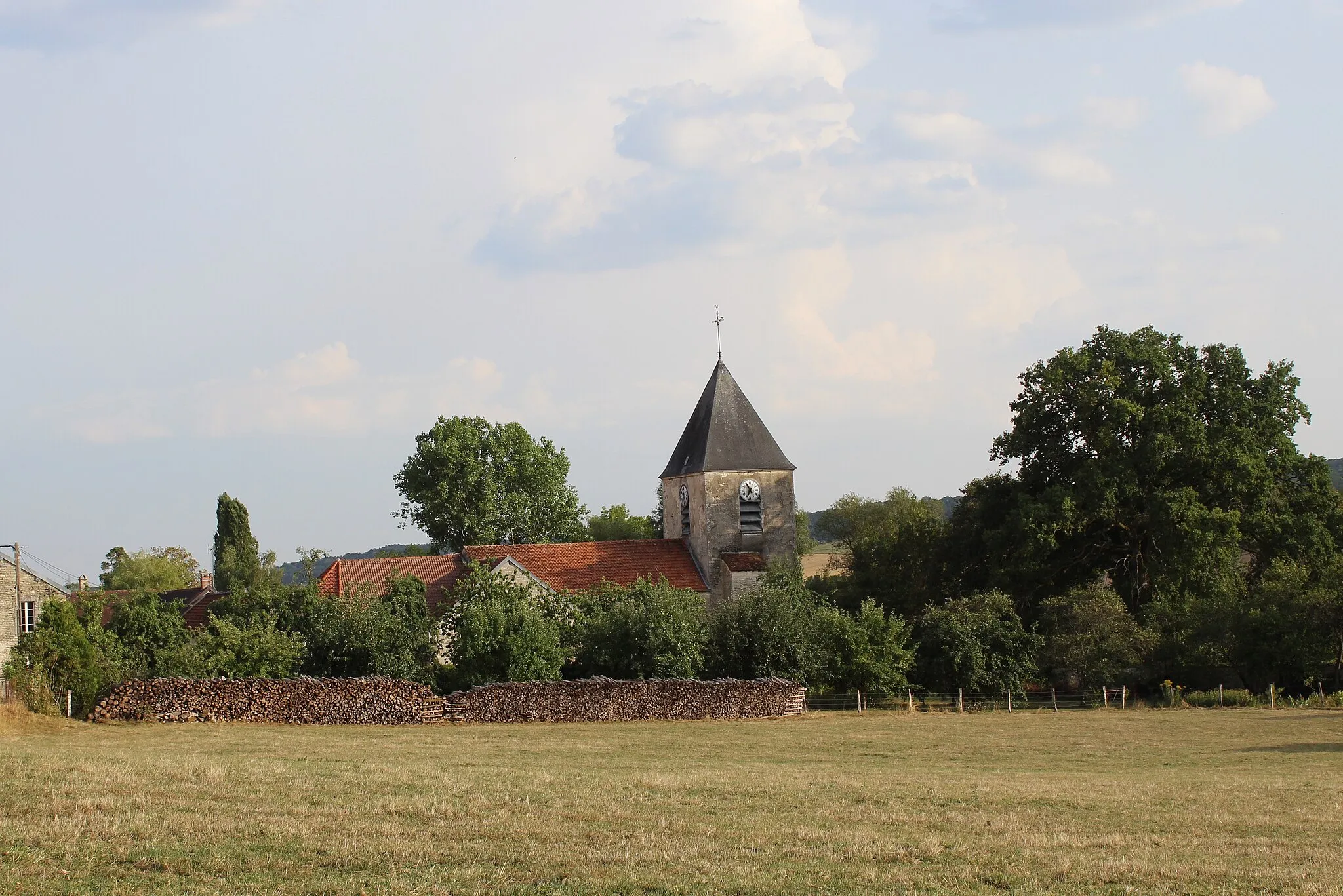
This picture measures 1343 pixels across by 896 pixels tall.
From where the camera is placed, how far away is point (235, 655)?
37625 mm

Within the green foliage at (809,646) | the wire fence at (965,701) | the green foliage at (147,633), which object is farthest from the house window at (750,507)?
the green foliage at (147,633)

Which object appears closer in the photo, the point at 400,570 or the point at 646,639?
the point at 646,639

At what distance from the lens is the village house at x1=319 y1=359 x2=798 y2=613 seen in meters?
52.2

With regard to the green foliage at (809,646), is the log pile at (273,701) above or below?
below

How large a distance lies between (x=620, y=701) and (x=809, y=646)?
673 centimetres

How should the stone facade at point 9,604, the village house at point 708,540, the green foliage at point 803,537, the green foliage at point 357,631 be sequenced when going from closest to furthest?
the green foliage at point 357,631
the stone facade at point 9,604
the village house at point 708,540
the green foliage at point 803,537

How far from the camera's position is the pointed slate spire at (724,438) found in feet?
178

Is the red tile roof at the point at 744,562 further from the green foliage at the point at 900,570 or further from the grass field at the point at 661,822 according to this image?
the grass field at the point at 661,822

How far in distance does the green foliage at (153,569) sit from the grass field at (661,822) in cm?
6651

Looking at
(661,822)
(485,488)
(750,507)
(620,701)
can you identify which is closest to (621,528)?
(485,488)

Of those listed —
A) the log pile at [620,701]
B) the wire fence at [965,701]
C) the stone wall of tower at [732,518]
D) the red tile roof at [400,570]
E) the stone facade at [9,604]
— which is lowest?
the wire fence at [965,701]

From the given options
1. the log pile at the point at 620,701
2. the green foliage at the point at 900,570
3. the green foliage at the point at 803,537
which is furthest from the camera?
the green foliage at the point at 803,537

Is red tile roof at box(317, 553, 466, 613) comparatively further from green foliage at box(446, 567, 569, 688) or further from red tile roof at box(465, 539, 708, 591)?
green foliage at box(446, 567, 569, 688)

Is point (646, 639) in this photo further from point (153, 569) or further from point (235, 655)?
point (153, 569)
